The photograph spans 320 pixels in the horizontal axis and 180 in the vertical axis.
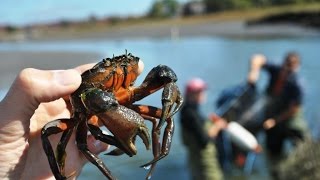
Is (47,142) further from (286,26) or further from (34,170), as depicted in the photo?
(286,26)

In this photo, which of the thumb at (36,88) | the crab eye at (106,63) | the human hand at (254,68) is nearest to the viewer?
the thumb at (36,88)

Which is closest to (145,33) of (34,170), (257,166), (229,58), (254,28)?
(254,28)

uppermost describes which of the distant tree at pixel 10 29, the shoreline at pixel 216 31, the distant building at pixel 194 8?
the shoreline at pixel 216 31

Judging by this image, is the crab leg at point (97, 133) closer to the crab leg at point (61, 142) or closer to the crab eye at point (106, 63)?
the crab leg at point (61, 142)

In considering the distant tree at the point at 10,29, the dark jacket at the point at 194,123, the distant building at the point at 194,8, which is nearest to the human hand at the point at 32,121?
the dark jacket at the point at 194,123

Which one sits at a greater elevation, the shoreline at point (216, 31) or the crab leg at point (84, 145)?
the crab leg at point (84, 145)

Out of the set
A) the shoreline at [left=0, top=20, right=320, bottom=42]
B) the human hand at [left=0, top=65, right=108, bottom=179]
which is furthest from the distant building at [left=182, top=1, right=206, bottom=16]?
the human hand at [left=0, top=65, right=108, bottom=179]

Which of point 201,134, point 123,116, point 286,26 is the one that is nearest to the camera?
point 123,116
